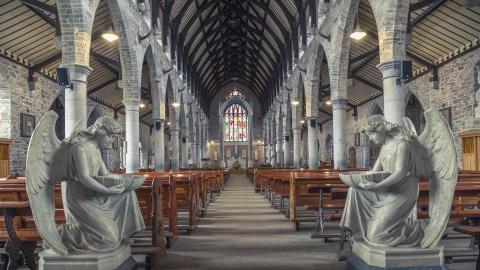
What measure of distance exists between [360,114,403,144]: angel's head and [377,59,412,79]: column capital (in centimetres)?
538

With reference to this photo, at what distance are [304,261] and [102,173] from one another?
2604mm

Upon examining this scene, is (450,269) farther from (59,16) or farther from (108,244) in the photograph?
(59,16)

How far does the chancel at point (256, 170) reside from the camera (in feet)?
12.8

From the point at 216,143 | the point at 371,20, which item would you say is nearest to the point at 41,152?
the point at 371,20

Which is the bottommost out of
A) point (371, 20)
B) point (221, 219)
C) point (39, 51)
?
point (221, 219)

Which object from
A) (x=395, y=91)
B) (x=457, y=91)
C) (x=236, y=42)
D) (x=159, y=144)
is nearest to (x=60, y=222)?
(x=395, y=91)

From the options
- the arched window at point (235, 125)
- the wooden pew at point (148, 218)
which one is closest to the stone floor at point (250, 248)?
the wooden pew at point (148, 218)

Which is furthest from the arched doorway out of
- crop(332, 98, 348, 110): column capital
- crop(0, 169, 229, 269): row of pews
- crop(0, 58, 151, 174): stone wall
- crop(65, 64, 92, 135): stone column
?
crop(65, 64, 92, 135): stone column

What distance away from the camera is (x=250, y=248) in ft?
19.8

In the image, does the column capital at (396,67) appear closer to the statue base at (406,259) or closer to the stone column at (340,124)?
the stone column at (340,124)

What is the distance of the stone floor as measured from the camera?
507cm

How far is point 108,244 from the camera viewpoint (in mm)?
3951

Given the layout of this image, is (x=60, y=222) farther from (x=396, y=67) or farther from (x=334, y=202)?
(x=396, y=67)

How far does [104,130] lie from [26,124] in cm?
1183
